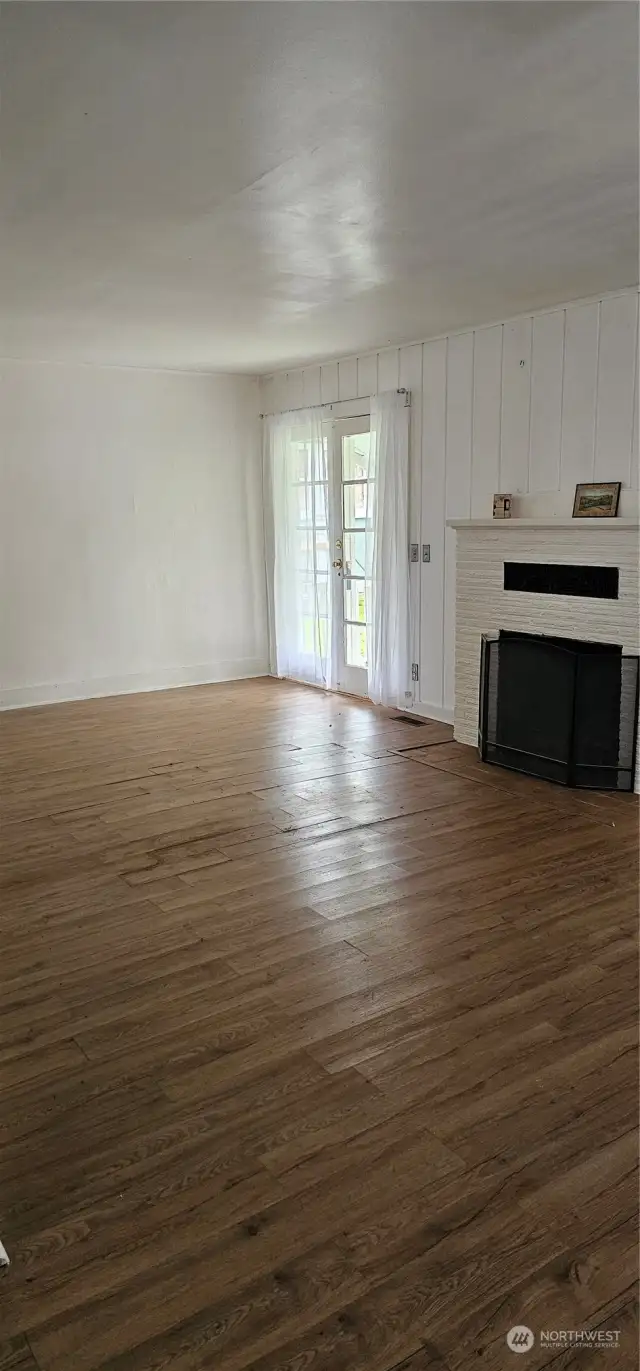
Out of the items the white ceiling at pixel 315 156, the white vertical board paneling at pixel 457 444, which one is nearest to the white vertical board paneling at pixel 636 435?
the white ceiling at pixel 315 156

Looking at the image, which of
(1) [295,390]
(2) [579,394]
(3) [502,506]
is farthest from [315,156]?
(1) [295,390]

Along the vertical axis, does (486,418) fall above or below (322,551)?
above

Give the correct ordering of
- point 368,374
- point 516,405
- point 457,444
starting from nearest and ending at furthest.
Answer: point 516,405 → point 457,444 → point 368,374

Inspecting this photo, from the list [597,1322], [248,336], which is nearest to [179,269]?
[248,336]

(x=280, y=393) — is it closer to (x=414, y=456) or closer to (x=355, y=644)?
(x=414, y=456)

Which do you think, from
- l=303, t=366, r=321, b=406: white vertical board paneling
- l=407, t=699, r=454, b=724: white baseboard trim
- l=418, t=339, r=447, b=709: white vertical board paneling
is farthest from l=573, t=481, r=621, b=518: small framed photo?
l=303, t=366, r=321, b=406: white vertical board paneling

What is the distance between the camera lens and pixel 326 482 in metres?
6.97

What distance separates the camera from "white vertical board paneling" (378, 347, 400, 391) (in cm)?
619

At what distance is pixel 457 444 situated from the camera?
5.73 m

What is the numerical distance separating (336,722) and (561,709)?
6.19ft

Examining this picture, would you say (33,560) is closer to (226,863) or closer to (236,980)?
(226,863)

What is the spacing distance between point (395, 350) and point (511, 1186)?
5379 mm

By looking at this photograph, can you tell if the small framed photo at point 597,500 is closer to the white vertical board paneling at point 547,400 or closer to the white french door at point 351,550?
the white vertical board paneling at point 547,400

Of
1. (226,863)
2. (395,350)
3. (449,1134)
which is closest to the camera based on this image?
(449,1134)
